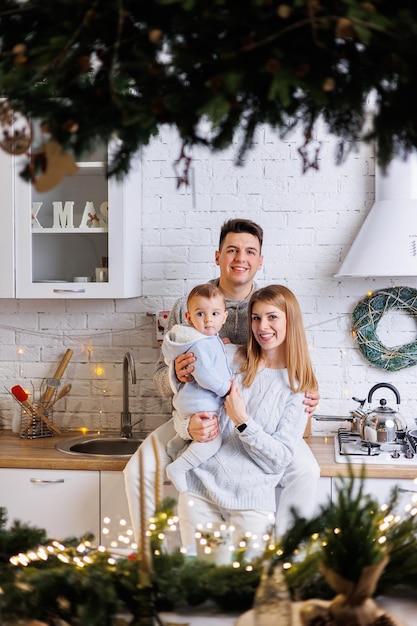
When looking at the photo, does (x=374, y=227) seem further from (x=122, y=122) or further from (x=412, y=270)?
(x=122, y=122)

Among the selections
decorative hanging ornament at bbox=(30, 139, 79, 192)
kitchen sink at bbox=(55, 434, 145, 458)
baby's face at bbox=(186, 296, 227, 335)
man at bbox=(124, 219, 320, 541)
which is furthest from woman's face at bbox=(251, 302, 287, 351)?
decorative hanging ornament at bbox=(30, 139, 79, 192)

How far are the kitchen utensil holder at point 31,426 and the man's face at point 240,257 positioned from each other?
1205 millimetres

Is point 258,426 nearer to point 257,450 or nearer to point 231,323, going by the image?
point 257,450

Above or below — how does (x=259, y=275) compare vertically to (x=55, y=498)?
above

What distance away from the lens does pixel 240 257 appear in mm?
3299

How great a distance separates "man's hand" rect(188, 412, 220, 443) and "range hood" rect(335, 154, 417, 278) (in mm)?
936

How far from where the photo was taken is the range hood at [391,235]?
3309 millimetres

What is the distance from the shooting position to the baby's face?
3031 mm

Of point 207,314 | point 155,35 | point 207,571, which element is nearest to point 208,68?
point 155,35

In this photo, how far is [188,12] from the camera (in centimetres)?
113

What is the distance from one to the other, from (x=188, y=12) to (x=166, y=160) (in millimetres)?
2777

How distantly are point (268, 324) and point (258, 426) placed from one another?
404 millimetres

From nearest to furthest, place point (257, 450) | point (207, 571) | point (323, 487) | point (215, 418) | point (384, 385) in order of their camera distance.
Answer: point (207, 571)
point (257, 450)
point (215, 418)
point (323, 487)
point (384, 385)

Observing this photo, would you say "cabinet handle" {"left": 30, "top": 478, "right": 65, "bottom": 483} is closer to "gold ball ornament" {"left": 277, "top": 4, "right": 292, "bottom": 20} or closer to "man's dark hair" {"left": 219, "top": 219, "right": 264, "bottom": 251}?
"man's dark hair" {"left": 219, "top": 219, "right": 264, "bottom": 251}
